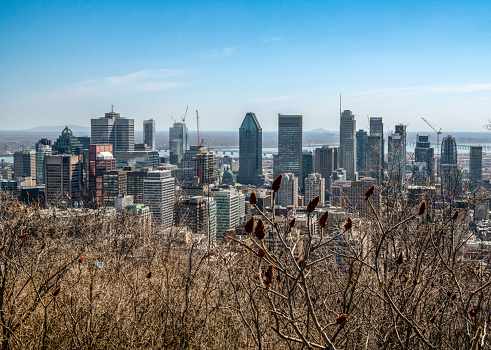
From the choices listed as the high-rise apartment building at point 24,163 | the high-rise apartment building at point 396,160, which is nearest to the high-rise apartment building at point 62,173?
the high-rise apartment building at point 24,163

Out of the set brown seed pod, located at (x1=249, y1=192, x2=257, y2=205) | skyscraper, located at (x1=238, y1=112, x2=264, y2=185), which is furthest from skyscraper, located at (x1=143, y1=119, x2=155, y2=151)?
brown seed pod, located at (x1=249, y1=192, x2=257, y2=205)

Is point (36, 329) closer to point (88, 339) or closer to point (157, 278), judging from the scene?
point (88, 339)

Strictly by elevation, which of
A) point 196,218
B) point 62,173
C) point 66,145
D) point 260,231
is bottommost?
point 196,218

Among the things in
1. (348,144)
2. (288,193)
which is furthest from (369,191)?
(348,144)

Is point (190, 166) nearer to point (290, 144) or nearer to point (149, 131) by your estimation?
point (290, 144)

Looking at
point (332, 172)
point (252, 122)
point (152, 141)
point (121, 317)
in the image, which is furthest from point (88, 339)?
point (152, 141)
